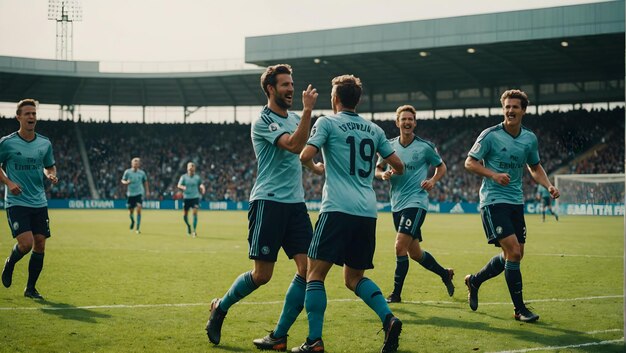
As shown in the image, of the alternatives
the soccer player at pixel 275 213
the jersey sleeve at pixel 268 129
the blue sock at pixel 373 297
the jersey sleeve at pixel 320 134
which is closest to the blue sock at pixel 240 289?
the soccer player at pixel 275 213

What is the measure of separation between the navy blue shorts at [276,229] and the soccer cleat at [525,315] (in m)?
2.91

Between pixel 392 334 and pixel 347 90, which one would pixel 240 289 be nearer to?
pixel 392 334

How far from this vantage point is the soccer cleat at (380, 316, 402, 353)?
633 centimetres

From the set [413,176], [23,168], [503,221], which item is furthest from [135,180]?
[503,221]

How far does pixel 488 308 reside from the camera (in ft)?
30.4

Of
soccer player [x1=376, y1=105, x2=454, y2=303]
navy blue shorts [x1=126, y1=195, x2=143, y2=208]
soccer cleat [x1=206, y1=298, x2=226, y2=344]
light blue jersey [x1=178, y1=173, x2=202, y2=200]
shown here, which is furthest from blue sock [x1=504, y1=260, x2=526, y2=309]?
navy blue shorts [x1=126, y1=195, x2=143, y2=208]

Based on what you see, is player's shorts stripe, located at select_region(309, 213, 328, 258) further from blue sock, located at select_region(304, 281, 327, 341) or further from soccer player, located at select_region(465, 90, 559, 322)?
soccer player, located at select_region(465, 90, 559, 322)

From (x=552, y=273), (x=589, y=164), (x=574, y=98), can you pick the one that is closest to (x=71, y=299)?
(x=552, y=273)

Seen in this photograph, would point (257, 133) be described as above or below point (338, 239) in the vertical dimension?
above

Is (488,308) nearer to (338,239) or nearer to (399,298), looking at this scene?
(399,298)

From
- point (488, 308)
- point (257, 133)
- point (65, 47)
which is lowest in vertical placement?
point (488, 308)

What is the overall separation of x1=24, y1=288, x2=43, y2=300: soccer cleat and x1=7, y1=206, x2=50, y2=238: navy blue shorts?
780 millimetres

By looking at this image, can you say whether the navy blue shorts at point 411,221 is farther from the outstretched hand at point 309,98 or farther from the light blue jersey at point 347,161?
the outstretched hand at point 309,98

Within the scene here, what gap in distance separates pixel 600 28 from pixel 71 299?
33.6m
